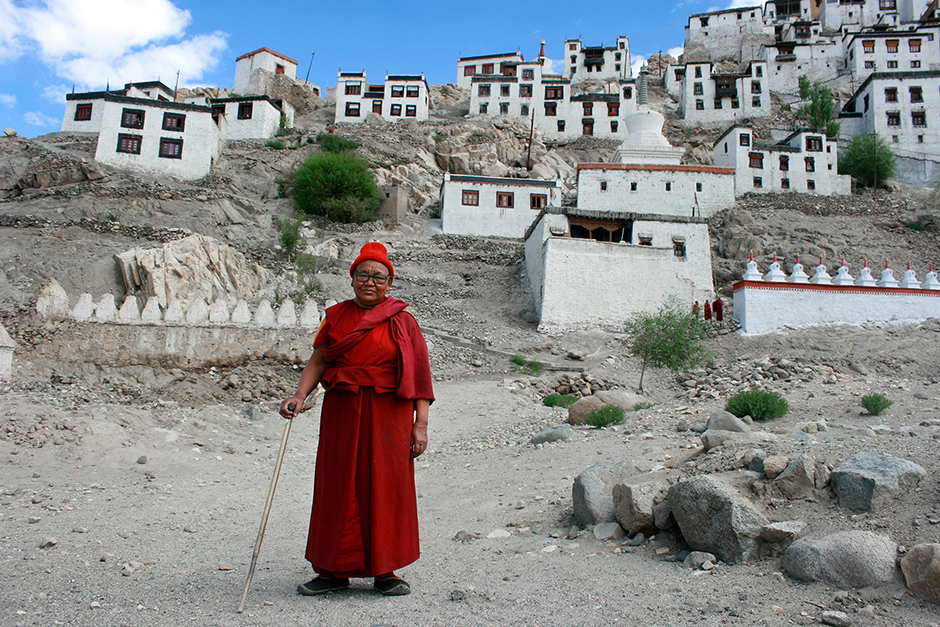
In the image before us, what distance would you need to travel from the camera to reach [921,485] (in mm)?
3789

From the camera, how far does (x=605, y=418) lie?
9.71 m

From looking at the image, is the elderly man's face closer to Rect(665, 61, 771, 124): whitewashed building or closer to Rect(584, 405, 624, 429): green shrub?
Rect(584, 405, 624, 429): green shrub

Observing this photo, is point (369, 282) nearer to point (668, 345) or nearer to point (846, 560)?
point (846, 560)

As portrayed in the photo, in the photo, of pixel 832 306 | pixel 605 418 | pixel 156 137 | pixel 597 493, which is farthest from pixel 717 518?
pixel 156 137

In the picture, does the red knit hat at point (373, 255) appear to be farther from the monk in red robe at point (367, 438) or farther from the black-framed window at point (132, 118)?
the black-framed window at point (132, 118)

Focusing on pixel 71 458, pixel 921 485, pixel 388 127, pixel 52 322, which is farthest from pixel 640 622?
pixel 388 127

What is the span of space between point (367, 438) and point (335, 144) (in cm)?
3696

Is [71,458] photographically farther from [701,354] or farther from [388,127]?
[388,127]

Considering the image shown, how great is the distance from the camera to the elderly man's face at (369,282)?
4.02 m

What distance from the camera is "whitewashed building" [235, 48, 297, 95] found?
181 feet

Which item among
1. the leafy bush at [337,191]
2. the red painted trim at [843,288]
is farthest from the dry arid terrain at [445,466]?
the leafy bush at [337,191]

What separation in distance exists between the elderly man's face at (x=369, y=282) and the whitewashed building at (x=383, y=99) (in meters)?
46.0

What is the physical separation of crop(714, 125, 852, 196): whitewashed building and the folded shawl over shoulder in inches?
1493

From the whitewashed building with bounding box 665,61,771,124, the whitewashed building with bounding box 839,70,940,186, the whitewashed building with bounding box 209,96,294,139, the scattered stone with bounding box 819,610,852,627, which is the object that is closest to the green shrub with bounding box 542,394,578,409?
the scattered stone with bounding box 819,610,852,627
